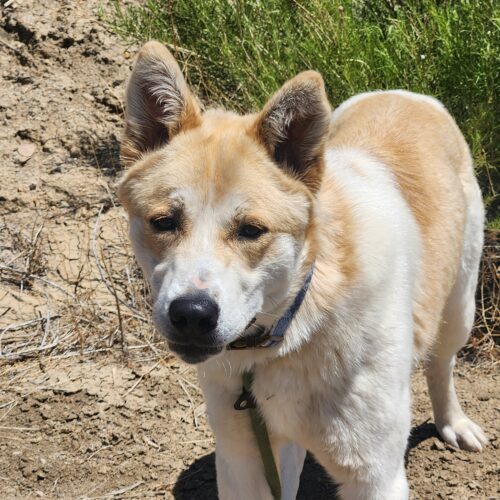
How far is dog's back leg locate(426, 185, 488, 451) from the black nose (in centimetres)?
167

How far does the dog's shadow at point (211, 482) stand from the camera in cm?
366

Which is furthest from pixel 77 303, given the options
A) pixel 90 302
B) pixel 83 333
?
pixel 83 333

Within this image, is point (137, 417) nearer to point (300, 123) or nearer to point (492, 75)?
point (300, 123)

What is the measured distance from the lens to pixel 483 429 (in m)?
3.94

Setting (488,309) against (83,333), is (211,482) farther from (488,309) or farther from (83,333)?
(488,309)

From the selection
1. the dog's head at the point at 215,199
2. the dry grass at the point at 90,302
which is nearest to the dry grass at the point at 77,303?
the dry grass at the point at 90,302

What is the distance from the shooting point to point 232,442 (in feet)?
8.88

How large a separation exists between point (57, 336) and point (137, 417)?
0.77 m

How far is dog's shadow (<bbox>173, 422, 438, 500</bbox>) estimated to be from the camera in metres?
3.66

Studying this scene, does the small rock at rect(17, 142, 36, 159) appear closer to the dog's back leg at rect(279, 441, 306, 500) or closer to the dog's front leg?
the dog's back leg at rect(279, 441, 306, 500)

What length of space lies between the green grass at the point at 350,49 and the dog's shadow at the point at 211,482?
70.9 inches

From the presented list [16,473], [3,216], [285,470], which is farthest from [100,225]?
[285,470]

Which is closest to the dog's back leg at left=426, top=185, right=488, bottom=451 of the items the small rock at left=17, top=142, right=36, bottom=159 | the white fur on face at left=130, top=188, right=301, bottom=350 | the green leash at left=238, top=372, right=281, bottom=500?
the green leash at left=238, top=372, right=281, bottom=500

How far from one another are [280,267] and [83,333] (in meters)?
2.39
